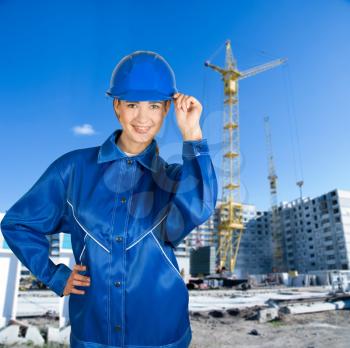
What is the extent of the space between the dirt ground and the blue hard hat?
20.5 feet

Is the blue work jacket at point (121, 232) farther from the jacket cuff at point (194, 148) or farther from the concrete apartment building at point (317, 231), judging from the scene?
the concrete apartment building at point (317, 231)

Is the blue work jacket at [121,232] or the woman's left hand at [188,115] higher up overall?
the woman's left hand at [188,115]

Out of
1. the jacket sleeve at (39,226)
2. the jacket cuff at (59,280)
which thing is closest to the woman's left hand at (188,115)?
the jacket sleeve at (39,226)

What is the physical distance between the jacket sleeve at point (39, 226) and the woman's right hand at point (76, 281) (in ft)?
0.08

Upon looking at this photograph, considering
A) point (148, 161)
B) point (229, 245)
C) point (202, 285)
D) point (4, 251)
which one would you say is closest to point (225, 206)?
point (229, 245)

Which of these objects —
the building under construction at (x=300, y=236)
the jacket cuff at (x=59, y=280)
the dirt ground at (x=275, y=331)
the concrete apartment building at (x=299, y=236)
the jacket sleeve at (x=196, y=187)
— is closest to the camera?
the jacket sleeve at (x=196, y=187)

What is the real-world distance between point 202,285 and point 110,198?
1295 inches

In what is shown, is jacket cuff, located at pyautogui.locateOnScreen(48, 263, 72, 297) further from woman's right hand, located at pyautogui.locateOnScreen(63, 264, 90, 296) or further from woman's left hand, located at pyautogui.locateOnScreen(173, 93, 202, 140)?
woman's left hand, located at pyautogui.locateOnScreen(173, 93, 202, 140)

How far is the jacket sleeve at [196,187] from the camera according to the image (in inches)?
50.7

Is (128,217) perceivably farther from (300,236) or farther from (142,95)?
(300,236)

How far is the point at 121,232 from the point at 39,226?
1.36 feet

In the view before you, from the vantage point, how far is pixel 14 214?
57.9 inches

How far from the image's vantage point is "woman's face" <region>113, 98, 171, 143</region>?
5.09ft

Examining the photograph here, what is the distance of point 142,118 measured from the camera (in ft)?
5.09
